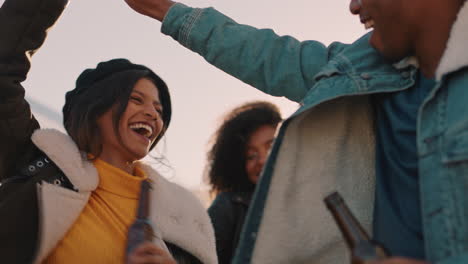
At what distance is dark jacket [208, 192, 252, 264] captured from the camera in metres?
3.61

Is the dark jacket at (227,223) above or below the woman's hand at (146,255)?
below

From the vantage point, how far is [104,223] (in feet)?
8.55

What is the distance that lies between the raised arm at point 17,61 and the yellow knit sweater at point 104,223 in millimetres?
383

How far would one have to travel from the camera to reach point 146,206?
205cm

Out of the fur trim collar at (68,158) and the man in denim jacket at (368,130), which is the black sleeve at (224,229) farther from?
the man in denim jacket at (368,130)

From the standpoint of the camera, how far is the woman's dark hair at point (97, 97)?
2.97m

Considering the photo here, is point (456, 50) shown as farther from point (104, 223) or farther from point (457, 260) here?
point (104, 223)

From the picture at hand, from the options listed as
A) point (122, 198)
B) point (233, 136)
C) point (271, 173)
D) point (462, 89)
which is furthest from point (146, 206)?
point (233, 136)

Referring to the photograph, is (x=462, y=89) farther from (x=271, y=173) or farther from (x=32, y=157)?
(x=32, y=157)

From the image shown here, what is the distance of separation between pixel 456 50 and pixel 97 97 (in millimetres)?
2073

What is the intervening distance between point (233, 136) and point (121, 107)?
149cm

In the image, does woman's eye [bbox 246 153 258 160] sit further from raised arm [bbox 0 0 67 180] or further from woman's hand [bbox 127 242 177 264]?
woman's hand [bbox 127 242 177 264]

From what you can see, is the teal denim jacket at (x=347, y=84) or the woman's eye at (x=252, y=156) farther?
the woman's eye at (x=252, y=156)

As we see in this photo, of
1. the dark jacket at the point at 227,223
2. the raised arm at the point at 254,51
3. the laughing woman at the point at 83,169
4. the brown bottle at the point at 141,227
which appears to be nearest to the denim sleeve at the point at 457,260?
the raised arm at the point at 254,51
